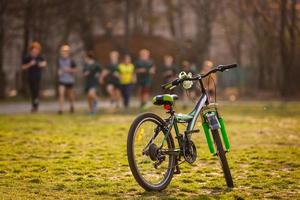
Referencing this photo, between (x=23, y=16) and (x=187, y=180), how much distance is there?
25.8 metres

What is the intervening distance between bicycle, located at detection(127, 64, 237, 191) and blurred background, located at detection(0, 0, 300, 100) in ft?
70.8

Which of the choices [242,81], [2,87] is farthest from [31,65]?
[242,81]

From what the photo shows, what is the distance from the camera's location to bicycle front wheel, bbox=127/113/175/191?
7.43 m

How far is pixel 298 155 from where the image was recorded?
435 inches

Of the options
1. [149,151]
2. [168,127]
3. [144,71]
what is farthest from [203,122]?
[144,71]

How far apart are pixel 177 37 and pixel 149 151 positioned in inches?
1344

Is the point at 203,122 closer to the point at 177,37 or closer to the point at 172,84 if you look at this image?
the point at 172,84

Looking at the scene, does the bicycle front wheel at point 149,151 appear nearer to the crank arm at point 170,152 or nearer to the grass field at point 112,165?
the crank arm at point 170,152

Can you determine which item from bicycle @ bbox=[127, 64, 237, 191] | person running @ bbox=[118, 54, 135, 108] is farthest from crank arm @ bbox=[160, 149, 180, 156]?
person running @ bbox=[118, 54, 135, 108]

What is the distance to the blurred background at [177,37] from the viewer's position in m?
32.1

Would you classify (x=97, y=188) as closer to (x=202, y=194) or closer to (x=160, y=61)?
(x=202, y=194)

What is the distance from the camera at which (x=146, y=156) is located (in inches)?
302

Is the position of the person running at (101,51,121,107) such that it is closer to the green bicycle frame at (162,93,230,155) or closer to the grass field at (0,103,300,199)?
the grass field at (0,103,300,199)

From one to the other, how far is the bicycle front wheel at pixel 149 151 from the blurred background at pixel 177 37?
2196 centimetres
